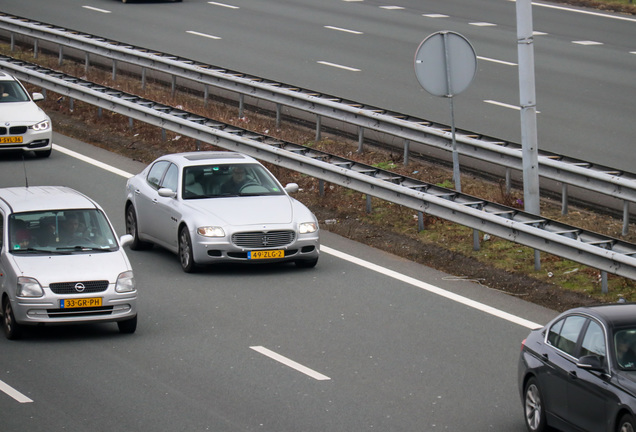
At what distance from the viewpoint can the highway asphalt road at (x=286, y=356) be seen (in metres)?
11.6

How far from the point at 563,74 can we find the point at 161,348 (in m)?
18.4

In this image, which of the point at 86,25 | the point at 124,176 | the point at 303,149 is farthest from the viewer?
the point at 86,25

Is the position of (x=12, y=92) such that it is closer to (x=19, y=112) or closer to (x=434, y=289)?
(x=19, y=112)

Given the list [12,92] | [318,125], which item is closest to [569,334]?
[318,125]

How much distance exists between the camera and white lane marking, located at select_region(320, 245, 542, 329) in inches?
603

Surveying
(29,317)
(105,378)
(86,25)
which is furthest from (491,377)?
(86,25)

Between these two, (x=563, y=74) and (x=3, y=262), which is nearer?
(x=3, y=262)

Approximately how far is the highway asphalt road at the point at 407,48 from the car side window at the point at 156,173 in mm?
6852

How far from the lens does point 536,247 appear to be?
53.6 feet

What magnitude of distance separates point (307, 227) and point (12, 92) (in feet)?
35.6

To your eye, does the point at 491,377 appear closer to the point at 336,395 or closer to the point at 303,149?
the point at 336,395

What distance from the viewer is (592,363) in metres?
Answer: 10.2

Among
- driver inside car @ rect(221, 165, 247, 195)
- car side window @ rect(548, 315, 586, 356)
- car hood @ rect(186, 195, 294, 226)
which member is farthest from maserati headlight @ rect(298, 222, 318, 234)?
car side window @ rect(548, 315, 586, 356)

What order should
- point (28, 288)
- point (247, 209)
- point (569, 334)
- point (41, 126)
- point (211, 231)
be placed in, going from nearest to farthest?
point (569, 334) < point (28, 288) < point (211, 231) < point (247, 209) < point (41, 126)
